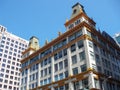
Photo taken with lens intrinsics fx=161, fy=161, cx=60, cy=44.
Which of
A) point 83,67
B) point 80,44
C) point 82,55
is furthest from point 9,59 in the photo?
point 83,67

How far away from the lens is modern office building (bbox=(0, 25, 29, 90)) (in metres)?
93.0

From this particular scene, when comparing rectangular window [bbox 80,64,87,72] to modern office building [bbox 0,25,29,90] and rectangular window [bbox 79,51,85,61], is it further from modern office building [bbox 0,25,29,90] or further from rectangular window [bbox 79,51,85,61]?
modern office building [bbox 0,25,29,90]

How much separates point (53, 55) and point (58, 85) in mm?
11368

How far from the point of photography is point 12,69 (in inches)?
3866

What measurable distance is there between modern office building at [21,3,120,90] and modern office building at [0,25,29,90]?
31.3 meters

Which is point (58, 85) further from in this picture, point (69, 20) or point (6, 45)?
point (6, 45)

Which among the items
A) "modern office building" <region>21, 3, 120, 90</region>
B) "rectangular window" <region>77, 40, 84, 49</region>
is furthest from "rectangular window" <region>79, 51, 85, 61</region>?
"rectangular window" <region>77, 40, 84, 49</region>

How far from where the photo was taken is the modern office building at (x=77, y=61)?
4445cm

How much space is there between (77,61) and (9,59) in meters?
63.9

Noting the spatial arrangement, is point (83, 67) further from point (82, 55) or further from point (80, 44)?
point (80, 44)

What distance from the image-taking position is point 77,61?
4706 cm

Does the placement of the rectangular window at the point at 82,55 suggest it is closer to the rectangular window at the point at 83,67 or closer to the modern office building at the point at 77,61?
the modern office building at the point at 77,61

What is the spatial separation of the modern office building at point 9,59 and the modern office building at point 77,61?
31.3m

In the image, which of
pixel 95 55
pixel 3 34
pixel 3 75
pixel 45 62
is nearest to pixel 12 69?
pixel 3 75
